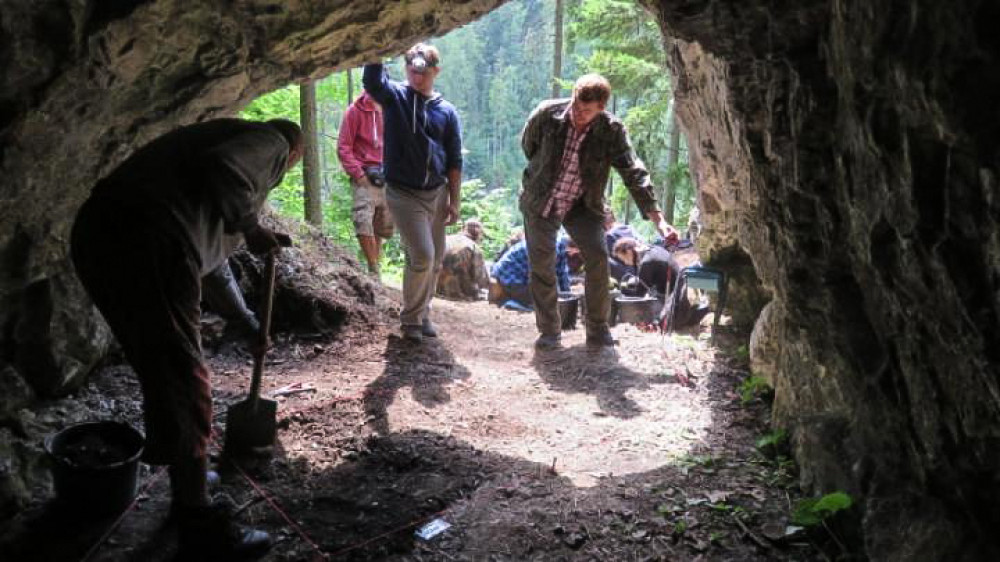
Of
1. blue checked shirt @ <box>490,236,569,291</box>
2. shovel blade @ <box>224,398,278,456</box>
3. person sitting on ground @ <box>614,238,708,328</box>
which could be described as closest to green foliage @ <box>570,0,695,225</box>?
person sitting on ground @ <box>614,238,708,328</box>

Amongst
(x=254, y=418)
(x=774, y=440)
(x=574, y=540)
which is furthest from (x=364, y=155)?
(x=574, y=540)

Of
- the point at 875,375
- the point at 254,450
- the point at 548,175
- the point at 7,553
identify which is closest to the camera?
the point at 875,375

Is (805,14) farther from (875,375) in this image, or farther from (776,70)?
(875,375)

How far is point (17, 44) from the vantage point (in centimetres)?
335

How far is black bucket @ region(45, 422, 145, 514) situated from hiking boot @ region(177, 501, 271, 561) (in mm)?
471

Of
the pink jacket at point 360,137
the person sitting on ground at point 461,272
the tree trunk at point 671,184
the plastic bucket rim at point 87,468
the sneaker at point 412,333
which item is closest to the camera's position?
the plastic bucket rim at point 87,468

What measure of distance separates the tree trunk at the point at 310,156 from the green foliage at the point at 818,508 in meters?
7.02


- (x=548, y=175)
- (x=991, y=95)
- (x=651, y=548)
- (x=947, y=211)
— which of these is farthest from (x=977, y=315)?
(x=548, y=175)

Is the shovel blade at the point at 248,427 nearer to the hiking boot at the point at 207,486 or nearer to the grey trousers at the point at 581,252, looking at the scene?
the hiking boot at the point at 207,486

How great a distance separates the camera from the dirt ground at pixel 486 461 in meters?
3.38

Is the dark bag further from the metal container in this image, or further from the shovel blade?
the shovel blade

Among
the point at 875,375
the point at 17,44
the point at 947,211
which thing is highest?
the point at 17,44

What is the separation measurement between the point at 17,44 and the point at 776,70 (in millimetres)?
3468

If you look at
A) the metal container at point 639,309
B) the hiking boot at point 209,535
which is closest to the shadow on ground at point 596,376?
the metal container at point 639,309
